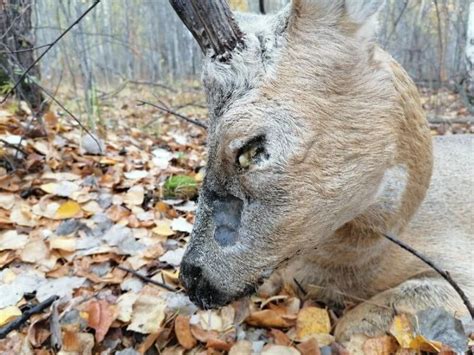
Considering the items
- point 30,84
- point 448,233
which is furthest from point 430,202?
point 30,84

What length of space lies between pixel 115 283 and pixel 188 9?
141 centimetres

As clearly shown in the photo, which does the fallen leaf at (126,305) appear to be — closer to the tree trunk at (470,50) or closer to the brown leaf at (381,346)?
the brown leaf at (381,346)

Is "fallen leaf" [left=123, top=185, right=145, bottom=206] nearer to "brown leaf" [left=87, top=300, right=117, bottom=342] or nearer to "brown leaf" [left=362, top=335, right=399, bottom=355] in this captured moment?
"brown leaf" [left=87, top=300, right=117, bottom=342]

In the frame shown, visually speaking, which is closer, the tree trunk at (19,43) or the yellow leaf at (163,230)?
the yellow leaf at (163,230)

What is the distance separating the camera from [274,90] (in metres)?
1.84

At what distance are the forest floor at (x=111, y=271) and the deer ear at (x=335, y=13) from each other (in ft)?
3.81

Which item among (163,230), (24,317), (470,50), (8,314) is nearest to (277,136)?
(24,317)

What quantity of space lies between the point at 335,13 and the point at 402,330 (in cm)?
123

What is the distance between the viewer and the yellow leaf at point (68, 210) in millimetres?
3244

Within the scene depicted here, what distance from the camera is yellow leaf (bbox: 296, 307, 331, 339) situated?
7.59ft

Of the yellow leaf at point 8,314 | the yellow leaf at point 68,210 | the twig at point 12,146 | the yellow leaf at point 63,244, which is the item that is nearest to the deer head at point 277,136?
the yellow leaf at point 8,314

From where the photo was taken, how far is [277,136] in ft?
5.87

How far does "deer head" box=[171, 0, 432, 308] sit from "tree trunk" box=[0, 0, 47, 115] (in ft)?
8.27

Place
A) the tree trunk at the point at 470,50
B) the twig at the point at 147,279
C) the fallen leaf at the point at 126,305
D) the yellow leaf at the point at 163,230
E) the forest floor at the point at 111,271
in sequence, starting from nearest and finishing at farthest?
the forest floor at the point at 111,271 < the fallen leaf at the point at 126,305 < the twig at the point at 147,279 < the yellow leaf at the point at 163,230 < the tree trunk at the point at 470,50
